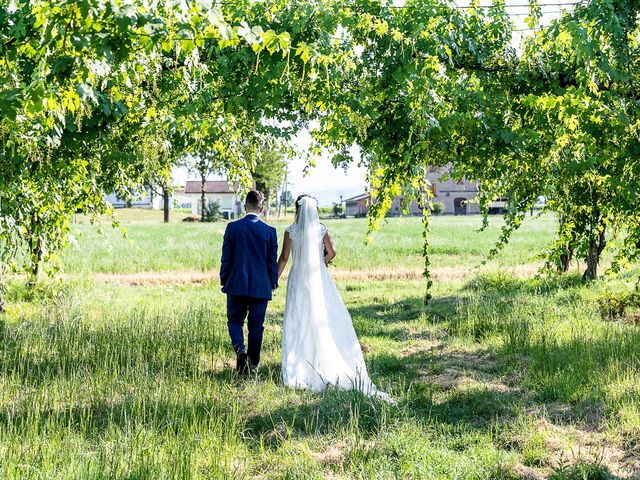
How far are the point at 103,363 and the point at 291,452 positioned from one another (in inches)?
135

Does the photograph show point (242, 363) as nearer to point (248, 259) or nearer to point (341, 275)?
point (248, 259)

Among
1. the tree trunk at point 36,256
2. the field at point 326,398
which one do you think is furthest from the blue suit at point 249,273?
the tree trunk at point 36,256

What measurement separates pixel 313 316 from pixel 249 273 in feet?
3.09

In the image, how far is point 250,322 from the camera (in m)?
6.97

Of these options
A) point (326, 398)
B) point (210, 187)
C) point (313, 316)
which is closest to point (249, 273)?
point (313, 316)

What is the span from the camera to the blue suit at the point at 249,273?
681 cm

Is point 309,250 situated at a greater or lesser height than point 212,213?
lesser

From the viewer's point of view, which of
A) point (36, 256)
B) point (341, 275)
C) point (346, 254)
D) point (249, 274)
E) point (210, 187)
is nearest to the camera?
point (249, 274)

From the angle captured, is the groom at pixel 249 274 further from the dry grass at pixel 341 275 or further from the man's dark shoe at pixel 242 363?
the dry grass at pixel 341 275

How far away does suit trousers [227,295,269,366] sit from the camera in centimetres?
693

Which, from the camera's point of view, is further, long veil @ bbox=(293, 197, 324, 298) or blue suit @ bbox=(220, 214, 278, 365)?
long veil @ bbox=(293, 197, 324, 298)

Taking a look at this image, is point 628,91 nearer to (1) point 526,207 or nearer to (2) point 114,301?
(1) point 526,207

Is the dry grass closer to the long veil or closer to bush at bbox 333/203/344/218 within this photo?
the long veil

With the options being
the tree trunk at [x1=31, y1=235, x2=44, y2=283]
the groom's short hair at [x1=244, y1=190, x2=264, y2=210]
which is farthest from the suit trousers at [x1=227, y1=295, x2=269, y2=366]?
the tree trunk at [x1=31, y1=235, x2=44, y2=283]
